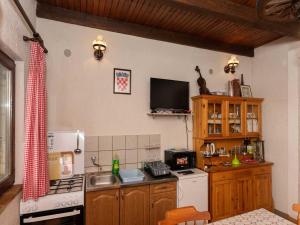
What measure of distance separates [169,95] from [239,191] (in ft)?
5.63

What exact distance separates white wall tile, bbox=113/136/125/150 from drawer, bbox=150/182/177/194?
696 millimetres

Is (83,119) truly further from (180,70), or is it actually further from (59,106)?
(180,70)

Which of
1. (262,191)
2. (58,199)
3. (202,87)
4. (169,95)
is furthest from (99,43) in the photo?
(262,191)

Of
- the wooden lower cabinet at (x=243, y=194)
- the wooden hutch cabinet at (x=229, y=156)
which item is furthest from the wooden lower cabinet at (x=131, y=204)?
the wooden lower cabinet at (x=243, y=194)

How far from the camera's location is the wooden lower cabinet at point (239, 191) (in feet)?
8.62

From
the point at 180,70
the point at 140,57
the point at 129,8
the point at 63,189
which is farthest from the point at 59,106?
the point at 180,70

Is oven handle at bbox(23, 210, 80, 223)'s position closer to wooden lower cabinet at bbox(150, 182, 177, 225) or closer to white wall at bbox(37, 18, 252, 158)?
wooden lower cabinet at bbox(150, 182, 177, 225)

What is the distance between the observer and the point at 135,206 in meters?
2.16

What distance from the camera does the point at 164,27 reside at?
112 inches

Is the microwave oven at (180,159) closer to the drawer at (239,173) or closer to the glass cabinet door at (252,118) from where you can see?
the drawer at (239,173)

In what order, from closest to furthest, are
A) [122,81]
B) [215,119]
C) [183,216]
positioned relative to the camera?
[183,216]
[122,81]
[215,119]

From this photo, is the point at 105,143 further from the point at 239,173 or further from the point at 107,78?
the point at 239,173

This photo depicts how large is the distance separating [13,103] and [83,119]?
0.83 metres

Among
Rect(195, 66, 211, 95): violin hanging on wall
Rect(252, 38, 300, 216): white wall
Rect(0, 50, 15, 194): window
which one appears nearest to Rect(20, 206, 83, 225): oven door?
Rect(0, 50, 15, 194): window
